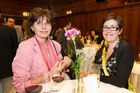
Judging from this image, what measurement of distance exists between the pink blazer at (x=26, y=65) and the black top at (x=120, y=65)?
822 millimetres

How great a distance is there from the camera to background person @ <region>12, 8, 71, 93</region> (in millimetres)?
1249

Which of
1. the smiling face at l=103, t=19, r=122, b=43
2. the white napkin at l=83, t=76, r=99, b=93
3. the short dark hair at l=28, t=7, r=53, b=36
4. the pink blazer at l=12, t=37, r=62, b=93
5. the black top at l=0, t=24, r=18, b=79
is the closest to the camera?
the white napkin at l=83, t=76, r=99, b=93

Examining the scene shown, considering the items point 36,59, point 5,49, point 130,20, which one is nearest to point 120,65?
point 36,59

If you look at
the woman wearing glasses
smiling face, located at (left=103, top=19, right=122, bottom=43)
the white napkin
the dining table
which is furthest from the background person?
the dining table

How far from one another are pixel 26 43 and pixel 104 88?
107cm

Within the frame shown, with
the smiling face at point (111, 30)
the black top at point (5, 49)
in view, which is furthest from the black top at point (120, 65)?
the black top at point (5, 49)

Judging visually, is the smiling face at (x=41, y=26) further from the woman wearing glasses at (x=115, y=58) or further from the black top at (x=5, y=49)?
the black top at (x=5, y=49)

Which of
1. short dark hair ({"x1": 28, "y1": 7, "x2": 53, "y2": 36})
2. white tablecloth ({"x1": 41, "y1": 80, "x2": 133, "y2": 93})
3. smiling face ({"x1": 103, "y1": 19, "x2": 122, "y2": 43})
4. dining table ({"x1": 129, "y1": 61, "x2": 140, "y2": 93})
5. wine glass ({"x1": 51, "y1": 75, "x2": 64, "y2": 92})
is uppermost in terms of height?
short dark hair ({"x1": 28, "y1": 7, "x2": 53, "y2": 36})

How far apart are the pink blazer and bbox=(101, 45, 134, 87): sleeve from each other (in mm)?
832

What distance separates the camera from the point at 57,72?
1264 mm

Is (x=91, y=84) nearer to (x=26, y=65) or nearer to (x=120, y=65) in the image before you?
(x=120, y=65)

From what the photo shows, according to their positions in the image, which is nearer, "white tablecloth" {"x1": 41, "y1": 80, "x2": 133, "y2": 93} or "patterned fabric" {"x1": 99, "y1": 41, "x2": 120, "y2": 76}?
"white tablecloth" {"x1": 41, "y1": 80, "x2": 133, "y2": 93}

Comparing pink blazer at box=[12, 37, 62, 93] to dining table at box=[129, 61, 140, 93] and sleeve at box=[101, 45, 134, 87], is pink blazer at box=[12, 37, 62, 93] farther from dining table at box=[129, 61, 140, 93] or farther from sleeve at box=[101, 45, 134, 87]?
dining table at box=[129, 61, 140, 93]

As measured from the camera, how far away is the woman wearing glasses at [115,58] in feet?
4.41
